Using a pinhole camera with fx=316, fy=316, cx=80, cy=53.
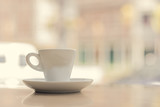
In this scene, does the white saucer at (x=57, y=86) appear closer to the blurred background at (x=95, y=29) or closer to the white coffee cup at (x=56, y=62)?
the white coffee cup at (x=56, y=62)

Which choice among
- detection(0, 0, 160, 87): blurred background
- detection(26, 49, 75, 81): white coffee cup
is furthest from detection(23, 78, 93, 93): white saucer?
detection(0, 0, 160, 87): blurred background

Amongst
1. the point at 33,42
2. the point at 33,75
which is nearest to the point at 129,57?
the point at 33,42

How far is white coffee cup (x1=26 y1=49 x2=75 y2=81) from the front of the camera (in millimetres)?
646

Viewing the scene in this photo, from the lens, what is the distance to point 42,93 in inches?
24.6

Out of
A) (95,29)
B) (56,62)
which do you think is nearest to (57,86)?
(56,62)

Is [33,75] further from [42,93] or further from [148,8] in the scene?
[148,8]

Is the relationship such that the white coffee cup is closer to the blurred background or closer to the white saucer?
the white saucer

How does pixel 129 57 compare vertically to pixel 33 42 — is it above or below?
below

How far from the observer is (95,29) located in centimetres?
772

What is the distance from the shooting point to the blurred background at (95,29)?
6.75m

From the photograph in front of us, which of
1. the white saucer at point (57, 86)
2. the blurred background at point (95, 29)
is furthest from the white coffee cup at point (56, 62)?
the blurred background at point (95, 29)

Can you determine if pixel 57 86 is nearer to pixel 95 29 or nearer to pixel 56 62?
pixel 56 62

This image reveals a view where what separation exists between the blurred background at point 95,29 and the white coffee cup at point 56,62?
18.5 ft

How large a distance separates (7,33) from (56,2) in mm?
1496
